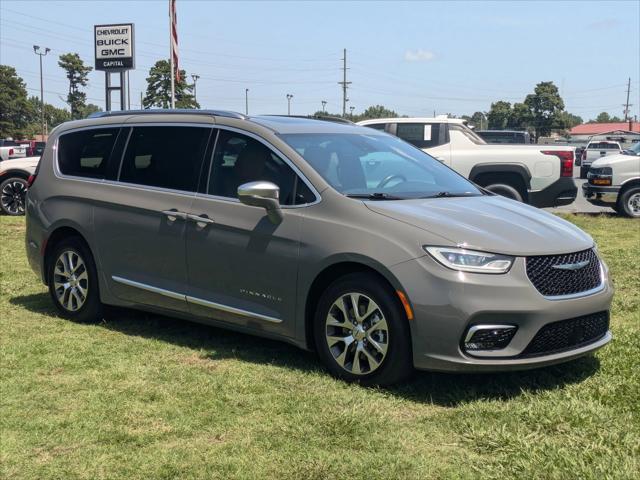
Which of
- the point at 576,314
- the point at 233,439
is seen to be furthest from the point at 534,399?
the point at 233,439

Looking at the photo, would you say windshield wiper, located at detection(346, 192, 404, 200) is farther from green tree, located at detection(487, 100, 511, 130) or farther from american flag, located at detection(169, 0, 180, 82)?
green tree, located at detection(487, 100, 511, 130)

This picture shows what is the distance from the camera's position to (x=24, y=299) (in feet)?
23.5

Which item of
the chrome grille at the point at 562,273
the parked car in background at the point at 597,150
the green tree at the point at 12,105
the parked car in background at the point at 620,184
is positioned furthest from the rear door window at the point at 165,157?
the green tree at the point at 12,105

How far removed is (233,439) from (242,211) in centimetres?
177

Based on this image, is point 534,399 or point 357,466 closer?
point 357,466

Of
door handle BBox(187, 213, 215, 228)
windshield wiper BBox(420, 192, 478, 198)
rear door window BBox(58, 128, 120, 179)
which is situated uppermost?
rear door window BBox(58, 128, 120, 179)

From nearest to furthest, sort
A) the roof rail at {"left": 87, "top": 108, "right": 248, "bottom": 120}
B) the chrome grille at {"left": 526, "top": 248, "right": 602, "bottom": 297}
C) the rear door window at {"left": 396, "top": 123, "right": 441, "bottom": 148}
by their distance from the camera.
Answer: the chrome grille at {"left": 526, "top": 248, "right": 602, "bottom": 297} → the roof rail at {"left": 87, "top": 108, "right": 248, "bottom": 120} → the rear door window at {"left": 396, "top": 123, "right": 441, "bottom": 148}

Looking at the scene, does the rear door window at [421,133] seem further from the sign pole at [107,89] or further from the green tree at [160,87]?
the green tree at [160,87]

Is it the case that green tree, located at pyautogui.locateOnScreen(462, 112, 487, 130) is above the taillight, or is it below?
above

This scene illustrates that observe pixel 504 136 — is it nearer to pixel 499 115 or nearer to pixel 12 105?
pixel 12 105

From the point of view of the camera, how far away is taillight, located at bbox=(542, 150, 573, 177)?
11648 millimetres

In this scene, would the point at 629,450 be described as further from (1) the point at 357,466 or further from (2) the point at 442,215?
(2) the point at 442,215

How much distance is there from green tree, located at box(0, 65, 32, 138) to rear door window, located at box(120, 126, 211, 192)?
273ft

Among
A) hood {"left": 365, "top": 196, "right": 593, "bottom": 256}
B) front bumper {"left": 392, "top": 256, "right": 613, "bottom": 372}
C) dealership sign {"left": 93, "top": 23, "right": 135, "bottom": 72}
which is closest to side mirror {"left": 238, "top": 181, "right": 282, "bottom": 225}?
hood {"left": 365, "top": 196, "right": 593, "bottom": 256}
